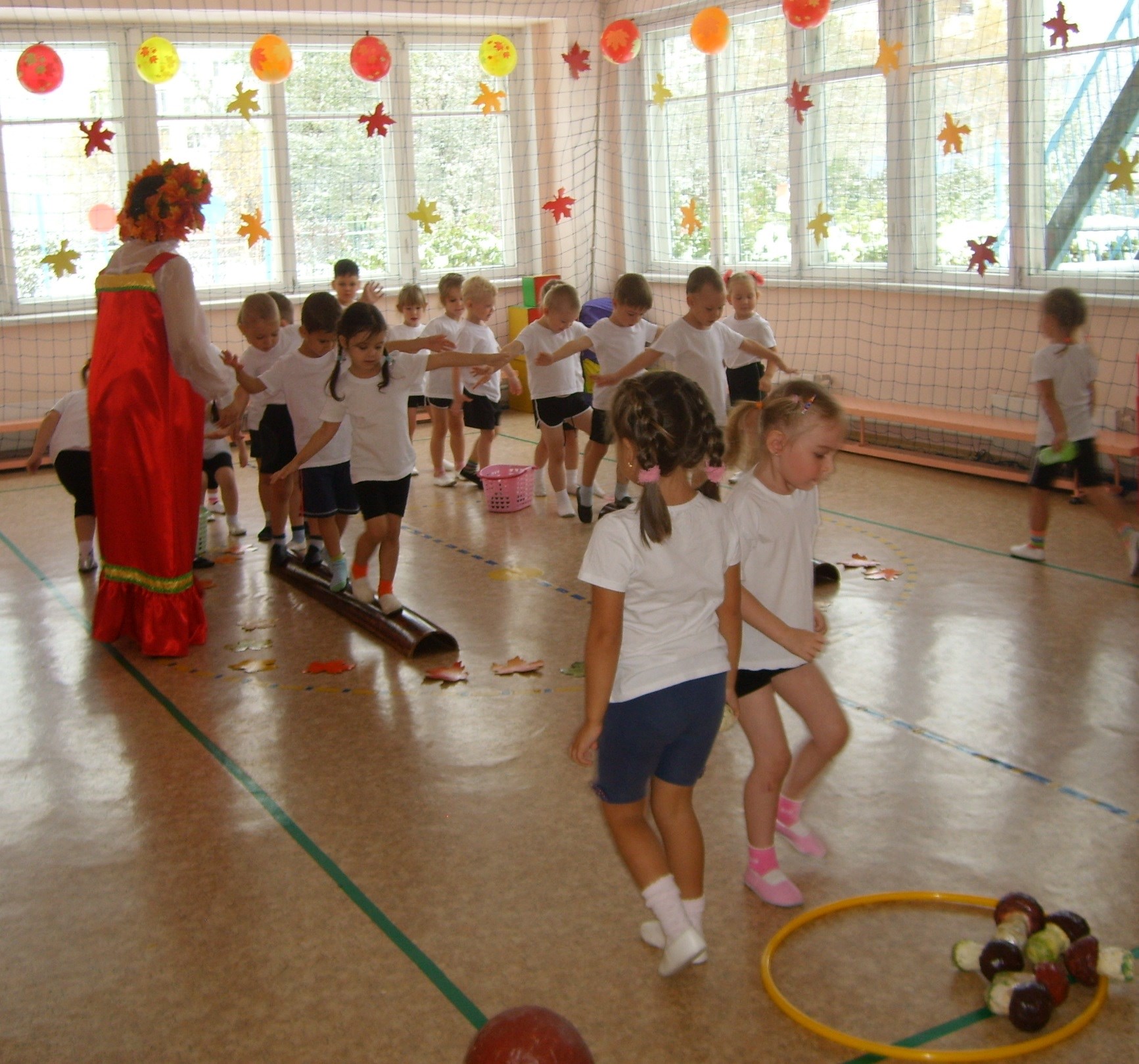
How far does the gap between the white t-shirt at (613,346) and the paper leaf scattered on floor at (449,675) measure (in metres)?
2.15

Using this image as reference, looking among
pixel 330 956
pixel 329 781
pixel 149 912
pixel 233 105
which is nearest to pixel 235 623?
pixel 329 781

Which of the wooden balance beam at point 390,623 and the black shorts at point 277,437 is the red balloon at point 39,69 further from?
the wooden balance beam at point 390,623

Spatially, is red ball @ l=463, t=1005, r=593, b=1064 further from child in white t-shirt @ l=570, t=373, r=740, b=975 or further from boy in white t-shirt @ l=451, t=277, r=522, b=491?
boy in white t-shirt @ l=451, t=277, r=522, b=491

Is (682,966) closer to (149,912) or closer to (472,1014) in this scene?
(472,1014)

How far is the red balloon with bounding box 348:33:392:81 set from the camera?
26.6ft

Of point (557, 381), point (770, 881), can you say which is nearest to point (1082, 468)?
point (557, 381)

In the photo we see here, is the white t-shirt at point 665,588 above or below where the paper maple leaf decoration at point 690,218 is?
below

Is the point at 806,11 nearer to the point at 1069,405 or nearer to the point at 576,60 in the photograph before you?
the point at 576,60

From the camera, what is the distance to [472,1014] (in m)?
2.29

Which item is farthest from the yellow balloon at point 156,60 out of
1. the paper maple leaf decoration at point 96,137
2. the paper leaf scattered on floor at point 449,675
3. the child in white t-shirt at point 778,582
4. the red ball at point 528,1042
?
the red ball at point 528,1042

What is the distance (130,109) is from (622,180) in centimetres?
380

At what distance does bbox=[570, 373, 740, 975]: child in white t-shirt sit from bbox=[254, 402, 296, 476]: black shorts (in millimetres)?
3357

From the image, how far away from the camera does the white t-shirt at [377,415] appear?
4414 millimetres

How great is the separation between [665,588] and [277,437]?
351 cm
